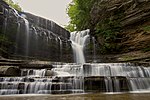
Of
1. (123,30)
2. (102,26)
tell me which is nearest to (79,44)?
(102,26)

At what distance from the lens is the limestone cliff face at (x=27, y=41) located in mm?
17250

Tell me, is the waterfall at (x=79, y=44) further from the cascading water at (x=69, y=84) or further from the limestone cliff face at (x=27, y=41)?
the cascading water at (x=69, y=84)

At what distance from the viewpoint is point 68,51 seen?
1958 centimetres

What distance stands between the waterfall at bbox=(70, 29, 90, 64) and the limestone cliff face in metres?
0.64

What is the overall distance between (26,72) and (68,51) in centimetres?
1055

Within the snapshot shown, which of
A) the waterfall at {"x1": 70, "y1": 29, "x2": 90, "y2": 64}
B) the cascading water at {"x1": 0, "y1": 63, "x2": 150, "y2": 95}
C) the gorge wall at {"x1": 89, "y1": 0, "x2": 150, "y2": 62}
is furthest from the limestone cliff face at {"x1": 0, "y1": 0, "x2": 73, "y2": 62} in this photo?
the cascading water at {"x1": 0, "y1": 63, "x2": 150, "y2": 95}

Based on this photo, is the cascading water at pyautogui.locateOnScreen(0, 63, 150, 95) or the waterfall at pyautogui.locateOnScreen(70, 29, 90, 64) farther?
the waterfall at pyautogui.locateOnScreen(70, 29, 90, 64)

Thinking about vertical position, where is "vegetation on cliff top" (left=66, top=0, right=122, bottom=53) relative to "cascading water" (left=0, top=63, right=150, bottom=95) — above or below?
above

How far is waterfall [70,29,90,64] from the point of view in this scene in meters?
18.9

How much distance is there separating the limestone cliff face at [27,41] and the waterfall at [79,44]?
2.09ft

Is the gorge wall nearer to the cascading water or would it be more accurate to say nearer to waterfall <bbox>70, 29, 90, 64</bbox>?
waterfall <bbox>70, 29, 90, 64</bbox>

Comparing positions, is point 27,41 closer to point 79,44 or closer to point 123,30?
point 79,44

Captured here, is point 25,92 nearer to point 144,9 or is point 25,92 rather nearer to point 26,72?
point 26,72

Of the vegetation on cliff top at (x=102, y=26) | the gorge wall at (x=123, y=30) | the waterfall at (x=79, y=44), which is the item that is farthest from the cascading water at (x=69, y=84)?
the vegetation on cliff top at (x=102, y=26)
